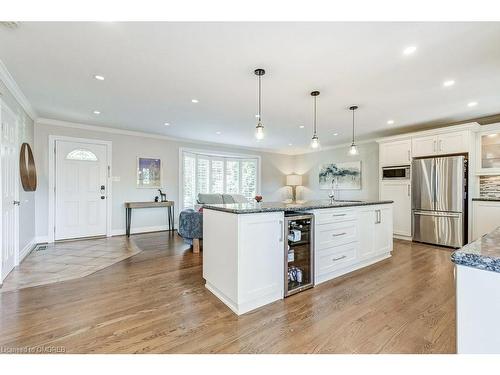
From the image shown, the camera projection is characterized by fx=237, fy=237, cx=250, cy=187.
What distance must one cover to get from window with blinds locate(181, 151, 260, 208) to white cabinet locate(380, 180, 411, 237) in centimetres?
389

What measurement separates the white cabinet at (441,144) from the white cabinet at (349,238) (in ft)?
6.00

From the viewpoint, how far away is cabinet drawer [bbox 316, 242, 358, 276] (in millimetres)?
2752

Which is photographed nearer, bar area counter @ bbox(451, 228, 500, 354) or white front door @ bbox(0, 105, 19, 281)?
bar area counter @ bbox(451, 228, 500, 354)

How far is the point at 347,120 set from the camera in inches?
176

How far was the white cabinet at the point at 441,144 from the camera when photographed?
13.8 ft

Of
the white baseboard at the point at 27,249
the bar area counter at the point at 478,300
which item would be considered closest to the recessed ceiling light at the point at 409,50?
the bar area counter at the point at 478,300

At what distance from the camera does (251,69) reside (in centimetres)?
255

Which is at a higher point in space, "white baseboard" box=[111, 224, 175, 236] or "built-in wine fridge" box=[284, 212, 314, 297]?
"built-in wine fridge" box=[284, 212, 314, 297]

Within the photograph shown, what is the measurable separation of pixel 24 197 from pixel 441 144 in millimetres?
7230

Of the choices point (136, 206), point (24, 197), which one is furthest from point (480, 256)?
point (136, 206)

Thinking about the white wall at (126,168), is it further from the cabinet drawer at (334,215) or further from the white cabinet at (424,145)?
the white cabinet at (424,145)

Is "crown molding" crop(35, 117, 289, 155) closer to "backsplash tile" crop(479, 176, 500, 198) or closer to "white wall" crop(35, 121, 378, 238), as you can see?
Answer: "white wall" crop(35, 121, 378, 238)

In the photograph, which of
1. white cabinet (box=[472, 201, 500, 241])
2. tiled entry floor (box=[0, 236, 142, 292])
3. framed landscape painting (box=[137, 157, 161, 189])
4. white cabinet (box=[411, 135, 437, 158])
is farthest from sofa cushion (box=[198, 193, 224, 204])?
white cabinet (box=[472, 201, 500, 241])
